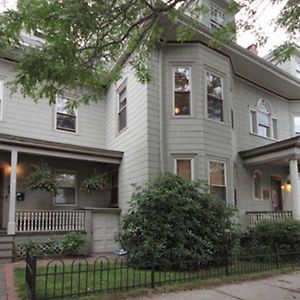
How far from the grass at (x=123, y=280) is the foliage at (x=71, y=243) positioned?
5.33ft

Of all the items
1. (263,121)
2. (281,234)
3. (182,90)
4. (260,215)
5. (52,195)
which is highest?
(182,90)

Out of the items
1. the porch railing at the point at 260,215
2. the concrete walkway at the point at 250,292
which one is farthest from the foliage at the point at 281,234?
the concrete walkway at the point at 250,292

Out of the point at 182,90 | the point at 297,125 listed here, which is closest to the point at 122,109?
the point at 182,90

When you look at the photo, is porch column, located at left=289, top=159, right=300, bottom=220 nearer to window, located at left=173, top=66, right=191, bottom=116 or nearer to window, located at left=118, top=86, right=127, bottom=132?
window, located at left=173, top=66, right=191, bottom=116

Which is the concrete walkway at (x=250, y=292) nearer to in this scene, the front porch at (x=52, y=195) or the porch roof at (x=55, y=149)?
the front porch at (x=52, y=195)

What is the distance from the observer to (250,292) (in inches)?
244

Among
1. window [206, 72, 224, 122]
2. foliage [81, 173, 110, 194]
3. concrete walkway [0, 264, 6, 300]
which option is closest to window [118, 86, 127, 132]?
foliage [81, 173, 110, 194]

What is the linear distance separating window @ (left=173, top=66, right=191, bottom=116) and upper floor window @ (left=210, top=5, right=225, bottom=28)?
2.79 meters

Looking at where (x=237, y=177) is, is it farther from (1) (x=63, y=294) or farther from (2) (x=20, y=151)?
(1) (x=63, y=294)

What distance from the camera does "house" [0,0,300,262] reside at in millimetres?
10812

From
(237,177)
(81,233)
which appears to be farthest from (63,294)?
(237,177)

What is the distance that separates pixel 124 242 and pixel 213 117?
5.35 metres

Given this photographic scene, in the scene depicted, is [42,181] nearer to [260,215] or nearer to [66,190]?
[66,190]

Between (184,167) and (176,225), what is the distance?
3.09 meters
